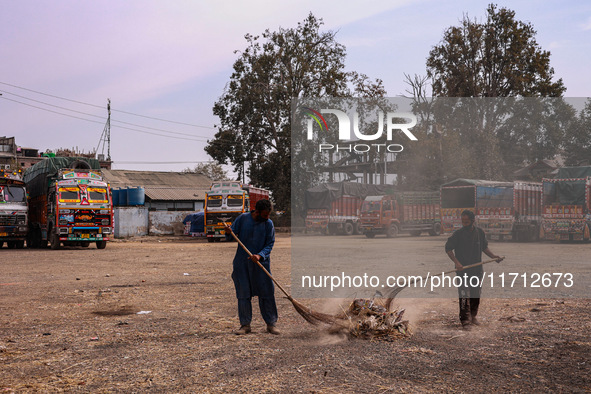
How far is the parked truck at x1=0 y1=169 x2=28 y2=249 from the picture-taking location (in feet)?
73.6

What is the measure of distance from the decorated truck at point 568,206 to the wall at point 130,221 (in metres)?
24.1

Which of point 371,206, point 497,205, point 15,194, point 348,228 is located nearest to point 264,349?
point 497,205

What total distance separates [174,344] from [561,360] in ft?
13.1

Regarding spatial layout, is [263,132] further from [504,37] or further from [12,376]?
[12,376]

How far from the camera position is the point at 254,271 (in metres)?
6.71

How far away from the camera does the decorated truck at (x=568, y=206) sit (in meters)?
21.5

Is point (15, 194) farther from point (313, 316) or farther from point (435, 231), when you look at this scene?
point (313, 316)

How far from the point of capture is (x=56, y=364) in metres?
5.36

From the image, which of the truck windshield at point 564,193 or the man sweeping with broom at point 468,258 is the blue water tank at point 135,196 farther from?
the man sweeping with broom at point 468,258

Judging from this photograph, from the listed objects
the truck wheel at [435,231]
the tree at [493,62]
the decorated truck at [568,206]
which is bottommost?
the truck wheel at [435,231]

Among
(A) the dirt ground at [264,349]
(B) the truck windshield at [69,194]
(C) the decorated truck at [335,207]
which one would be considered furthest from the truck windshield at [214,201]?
(A) the dirt ground at [264,349]

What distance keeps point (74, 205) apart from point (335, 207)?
17.2 m

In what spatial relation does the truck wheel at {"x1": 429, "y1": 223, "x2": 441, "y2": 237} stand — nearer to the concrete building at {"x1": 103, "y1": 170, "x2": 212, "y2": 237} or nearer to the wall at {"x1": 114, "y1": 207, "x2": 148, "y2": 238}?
the concrete building at {"x1": 103, "y1": 170, "x2": 212, "y2": 237}

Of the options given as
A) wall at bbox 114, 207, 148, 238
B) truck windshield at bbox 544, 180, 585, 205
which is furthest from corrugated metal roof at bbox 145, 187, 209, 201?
truck windshield at bbox 544, 180, 585, 205
